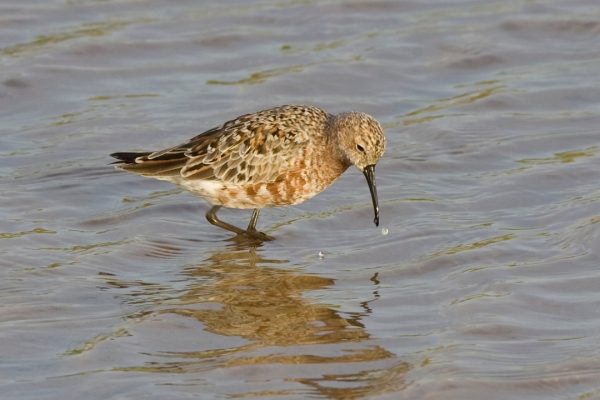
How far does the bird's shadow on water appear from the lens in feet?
27.6

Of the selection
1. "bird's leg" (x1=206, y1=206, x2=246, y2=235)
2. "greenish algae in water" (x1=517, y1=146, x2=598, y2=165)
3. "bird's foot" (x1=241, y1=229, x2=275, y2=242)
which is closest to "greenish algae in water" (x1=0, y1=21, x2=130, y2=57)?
"bird's leg" (x1=206, y1=206, x2=246, y2=235)

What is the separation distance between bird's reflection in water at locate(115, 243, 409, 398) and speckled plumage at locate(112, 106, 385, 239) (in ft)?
2.24

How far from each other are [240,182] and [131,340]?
2956mm

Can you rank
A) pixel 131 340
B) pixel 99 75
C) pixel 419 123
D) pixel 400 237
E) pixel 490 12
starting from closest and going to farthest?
pixel 131 340, pixel 400 237, pixel 419 123, pixel 99 75, pixel 490 12

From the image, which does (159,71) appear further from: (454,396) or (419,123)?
(454,396)

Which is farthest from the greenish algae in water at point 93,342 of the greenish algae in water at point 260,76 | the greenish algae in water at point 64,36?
the greenish algae in water at point 64,36

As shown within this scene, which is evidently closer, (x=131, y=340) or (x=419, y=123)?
(x=131, y=340)

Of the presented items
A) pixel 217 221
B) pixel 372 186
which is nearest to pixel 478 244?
pixel 372 186

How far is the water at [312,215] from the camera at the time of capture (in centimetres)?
862

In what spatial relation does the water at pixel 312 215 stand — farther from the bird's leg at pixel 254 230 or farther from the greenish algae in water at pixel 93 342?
the bird's leg at pixel 254 230

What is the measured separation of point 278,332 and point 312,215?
301 cm

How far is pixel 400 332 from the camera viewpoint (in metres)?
9.21

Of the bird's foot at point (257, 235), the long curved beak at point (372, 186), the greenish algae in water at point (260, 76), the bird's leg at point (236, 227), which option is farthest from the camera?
the greenish algae in water at point (260, 76)

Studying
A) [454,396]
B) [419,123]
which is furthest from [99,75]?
[454,396]
